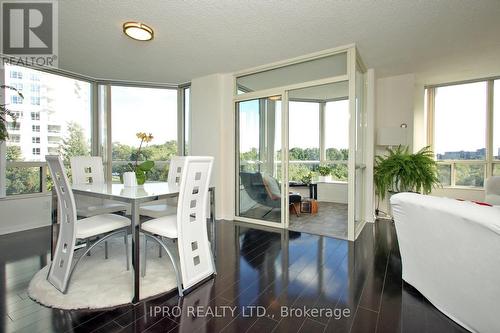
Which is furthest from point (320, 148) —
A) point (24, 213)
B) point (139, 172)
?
point (24, 213)

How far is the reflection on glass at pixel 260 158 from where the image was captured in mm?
3895

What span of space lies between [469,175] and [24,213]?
804 cm

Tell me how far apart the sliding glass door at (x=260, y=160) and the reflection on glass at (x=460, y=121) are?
12.8ft

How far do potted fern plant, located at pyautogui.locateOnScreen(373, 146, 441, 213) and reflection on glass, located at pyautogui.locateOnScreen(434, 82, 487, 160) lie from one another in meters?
1.69

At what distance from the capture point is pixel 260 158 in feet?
13.3

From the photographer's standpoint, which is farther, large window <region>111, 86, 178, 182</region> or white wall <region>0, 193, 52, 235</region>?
large window <region>111, 86, 178, 182</region>

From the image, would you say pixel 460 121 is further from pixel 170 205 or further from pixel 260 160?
pixel 170 205

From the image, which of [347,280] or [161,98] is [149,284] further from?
[161,98]

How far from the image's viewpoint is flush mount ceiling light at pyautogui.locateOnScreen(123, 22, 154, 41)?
8.59 ft

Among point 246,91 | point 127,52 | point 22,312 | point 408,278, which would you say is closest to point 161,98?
point 127,52

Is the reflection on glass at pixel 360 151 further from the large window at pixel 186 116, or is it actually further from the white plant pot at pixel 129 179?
the large window at pixel 186 116

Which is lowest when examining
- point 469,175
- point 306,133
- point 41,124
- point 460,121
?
point 469,175

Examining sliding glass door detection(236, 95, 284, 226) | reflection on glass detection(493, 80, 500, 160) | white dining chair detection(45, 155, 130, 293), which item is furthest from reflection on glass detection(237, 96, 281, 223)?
reflection on glass detection(493, 80, 500, 160)

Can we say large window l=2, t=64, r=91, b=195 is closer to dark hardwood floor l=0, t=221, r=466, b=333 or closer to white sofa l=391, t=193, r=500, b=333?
dark hardwood floor l=0, t=221, r=466, b=333
